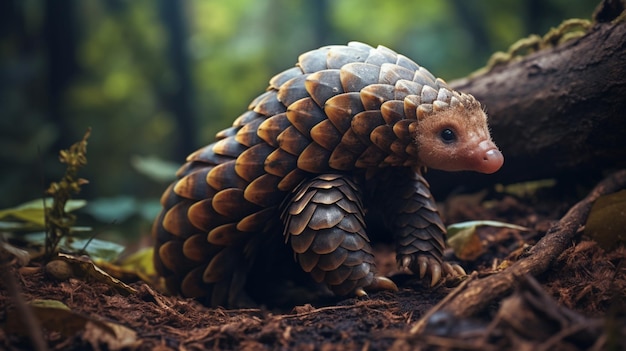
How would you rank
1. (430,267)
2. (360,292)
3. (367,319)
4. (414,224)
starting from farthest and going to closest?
(414,224)
(430,267)
(360,292)
(367,319)

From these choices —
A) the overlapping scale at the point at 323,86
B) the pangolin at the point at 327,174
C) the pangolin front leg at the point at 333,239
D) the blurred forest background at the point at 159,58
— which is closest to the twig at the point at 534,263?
the pangolin at the point at 327,174

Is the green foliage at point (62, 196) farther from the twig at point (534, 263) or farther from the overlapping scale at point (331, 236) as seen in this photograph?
the twig at point (534, 263)

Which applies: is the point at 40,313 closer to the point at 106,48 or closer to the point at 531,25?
the point at 106,48

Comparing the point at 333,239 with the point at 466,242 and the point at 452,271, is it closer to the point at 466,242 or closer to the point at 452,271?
the point at 452,271

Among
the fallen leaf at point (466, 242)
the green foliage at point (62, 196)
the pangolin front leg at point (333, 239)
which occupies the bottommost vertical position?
the green foliage at point (62, 196)

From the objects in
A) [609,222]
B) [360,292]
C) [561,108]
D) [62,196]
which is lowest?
[62,196]

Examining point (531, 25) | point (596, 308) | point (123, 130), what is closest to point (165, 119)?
point (123, 130)

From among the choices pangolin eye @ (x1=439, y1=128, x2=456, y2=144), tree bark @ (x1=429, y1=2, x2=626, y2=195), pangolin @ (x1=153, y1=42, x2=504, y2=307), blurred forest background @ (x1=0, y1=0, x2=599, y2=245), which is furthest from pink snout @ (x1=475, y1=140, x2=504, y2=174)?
blurred forest background @ (x1=0, y1=0, x2=599, y2=245)

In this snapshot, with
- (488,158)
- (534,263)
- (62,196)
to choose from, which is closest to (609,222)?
(534,263)

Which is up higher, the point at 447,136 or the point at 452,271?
the point at 447,136
